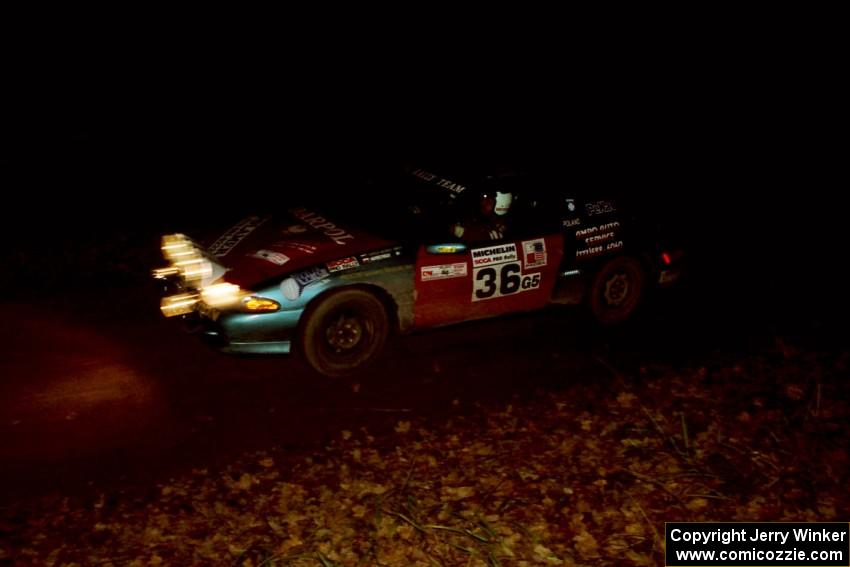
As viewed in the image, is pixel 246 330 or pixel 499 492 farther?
pixel 246 330

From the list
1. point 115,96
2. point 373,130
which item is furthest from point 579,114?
point 115,96

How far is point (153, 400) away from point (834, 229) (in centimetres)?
998

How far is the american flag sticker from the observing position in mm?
6113

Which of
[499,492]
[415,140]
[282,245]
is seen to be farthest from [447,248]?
[415,140]

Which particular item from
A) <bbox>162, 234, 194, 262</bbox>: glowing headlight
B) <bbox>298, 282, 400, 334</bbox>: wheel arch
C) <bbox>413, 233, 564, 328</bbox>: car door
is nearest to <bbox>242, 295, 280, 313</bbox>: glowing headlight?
<bbox>298, 282, 400, 334</bbox>: wheel arch

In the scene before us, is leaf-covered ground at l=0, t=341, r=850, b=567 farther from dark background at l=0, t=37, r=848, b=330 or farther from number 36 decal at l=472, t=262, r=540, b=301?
dark background at l=0, t=37, r=848, b=330

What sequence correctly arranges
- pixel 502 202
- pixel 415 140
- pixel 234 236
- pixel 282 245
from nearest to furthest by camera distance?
1. pixel 282 245
2. pixel 234 236
3. pixel 502 202
4. pixel 415 140

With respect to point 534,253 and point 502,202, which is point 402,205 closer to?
point 502,202

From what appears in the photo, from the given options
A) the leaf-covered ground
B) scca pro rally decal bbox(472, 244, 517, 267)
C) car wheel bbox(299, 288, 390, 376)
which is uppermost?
scca pro rally decal bbox(472, 244, 517, 267)

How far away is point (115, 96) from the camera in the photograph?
13875 millimetres

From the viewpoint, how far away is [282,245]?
18.5 feet

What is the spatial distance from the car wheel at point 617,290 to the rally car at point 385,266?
0.07ft

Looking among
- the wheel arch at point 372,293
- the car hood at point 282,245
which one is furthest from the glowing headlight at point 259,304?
the wheel arch at point 372,293

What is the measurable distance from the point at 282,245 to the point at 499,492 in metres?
2.67
